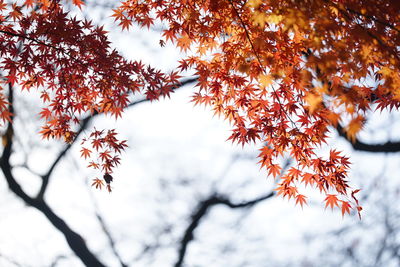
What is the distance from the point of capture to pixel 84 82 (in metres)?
3.57

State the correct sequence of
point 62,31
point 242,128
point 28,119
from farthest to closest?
1. point 28,119
2. point 242,128
3. point 62,31

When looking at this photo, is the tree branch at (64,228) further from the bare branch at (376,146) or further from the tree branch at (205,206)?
the bare branch at (376,146)

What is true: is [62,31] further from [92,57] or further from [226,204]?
[226,204]

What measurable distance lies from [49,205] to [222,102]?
3.86 metres

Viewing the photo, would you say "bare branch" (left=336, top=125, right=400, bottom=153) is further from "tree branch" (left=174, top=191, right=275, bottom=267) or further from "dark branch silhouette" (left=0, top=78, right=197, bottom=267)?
"dark branch silhouette" (left=0, top=78, right=197, bottom=267)

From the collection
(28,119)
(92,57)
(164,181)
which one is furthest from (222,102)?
(28,119)

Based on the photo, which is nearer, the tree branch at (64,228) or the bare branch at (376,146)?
the tree branch at (64,228)

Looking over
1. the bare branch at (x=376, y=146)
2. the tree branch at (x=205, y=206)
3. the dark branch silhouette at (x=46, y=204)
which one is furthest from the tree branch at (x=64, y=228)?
the bare branch at (x=376, y=146)

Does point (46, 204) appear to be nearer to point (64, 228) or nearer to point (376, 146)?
point (64, 228)

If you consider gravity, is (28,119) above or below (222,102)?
above

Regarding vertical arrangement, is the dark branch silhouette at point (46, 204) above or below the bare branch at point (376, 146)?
above

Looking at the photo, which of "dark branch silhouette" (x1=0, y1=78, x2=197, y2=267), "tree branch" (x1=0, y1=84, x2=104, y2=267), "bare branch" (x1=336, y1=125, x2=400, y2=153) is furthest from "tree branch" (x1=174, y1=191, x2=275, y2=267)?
"bare branch" (x1=336, y1=125, x2=400, y2=153)

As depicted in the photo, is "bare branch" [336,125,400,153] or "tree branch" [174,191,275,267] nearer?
"tree branch" [174,191,275,267]

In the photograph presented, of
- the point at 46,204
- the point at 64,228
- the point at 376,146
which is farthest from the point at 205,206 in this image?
the point at 376,146
